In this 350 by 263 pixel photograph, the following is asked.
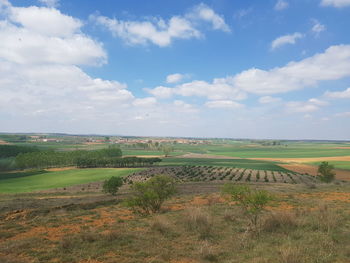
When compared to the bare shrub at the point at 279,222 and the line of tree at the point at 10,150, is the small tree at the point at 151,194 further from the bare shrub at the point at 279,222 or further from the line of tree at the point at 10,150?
the line of tree at the point at 10,150

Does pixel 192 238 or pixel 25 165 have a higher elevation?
pixel 192 238

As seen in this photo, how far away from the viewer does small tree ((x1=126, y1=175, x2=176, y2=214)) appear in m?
21.9

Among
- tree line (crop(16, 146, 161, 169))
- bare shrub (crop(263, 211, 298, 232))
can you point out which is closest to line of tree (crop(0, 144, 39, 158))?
tree line (crop(16, 146, 161, 169))

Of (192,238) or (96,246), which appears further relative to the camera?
(192,238)

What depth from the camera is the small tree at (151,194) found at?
21881 mm

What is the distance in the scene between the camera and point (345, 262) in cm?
1001

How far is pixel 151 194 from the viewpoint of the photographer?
22.2m

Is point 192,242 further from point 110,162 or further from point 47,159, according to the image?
point 47,159

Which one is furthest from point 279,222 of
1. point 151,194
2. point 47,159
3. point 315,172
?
point 47,159

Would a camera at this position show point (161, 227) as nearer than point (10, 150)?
Yes

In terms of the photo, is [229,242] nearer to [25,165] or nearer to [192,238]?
[192,238]

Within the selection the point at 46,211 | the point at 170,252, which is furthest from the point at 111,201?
the point at 170,252

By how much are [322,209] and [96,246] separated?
744 inches

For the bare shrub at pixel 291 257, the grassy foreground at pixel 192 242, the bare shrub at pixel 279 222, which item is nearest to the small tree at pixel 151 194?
the grassy foreground at pixel 192 242
